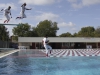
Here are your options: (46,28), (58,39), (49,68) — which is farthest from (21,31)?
(49,68)

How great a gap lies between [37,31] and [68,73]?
262 feet

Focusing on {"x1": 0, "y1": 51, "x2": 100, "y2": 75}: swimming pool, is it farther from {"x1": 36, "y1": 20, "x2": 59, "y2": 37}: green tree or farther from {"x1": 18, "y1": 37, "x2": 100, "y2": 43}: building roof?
{"x1": 36, "y1": 20, "x2": 59, "y2": 37}: green tree

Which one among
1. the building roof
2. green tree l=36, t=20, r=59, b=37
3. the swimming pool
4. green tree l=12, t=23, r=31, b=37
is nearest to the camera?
the swimming pool

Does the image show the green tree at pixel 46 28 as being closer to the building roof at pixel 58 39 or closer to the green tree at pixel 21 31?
the green tree at pixel 21 31

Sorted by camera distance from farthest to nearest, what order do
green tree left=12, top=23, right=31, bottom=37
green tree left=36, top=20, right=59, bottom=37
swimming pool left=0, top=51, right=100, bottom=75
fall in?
green tree left=36, top=20, right=59, bottom=37 < green tree left=12, top=23, right=31, bottom=37 < swimming pool left=0, top=51, right=100, bottom=75

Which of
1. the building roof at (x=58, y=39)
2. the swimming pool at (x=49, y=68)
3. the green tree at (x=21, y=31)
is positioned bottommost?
the swimming pool at (x=49, y=68)

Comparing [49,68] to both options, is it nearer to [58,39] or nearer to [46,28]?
[58,39]

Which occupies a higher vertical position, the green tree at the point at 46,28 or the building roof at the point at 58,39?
the green tree at the point at 46,28

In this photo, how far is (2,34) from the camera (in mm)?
63906

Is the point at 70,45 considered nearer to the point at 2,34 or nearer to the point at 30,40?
the point at 30,40

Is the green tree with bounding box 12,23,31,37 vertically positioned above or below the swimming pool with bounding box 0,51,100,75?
above

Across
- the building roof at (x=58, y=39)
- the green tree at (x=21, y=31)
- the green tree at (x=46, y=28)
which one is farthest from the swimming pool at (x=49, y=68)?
the green tree at (x=46, y=28)

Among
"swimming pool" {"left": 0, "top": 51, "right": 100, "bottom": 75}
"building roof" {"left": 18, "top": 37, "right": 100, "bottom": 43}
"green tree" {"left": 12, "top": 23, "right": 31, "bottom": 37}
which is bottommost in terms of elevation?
"swimming pool" {"left": 0, "top": 51, "right": 100, "bottom": 75}

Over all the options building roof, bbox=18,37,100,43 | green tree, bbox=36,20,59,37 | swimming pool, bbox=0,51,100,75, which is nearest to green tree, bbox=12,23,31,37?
green tree, bbox=36,20,59,37
